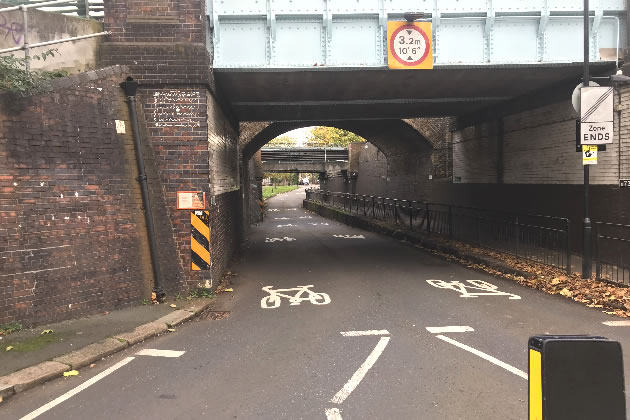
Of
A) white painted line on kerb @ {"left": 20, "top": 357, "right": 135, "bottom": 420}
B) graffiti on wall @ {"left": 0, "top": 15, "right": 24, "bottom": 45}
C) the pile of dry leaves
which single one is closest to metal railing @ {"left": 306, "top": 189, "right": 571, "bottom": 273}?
the pile of dry leaves

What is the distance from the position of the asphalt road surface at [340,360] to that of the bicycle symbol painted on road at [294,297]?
0.04m

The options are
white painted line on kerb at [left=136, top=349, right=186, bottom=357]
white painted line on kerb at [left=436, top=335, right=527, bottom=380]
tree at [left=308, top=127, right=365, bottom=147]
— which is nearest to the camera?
white painted line on kerb at [left=436, top=335, right=527, bottom=380]

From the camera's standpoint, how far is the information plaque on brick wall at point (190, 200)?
25.5 ft

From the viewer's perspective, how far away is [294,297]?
8.23 m

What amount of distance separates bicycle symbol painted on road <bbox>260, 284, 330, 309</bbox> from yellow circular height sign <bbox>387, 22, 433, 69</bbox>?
4.83m

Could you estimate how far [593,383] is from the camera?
2.32 meters

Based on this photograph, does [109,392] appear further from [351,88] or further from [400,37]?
[351,88]

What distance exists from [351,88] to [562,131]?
552cm

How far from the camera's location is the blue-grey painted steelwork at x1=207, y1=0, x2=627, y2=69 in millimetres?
8922

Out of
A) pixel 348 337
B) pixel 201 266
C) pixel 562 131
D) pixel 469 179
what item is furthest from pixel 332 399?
pixel 469 179

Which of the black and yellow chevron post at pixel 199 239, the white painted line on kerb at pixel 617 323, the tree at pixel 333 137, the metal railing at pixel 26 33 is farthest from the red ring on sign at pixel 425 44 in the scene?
the tree at pixel 333 137

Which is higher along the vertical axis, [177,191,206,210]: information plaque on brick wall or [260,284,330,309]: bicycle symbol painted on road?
[177,191,206,210]: information plaque on brick wall

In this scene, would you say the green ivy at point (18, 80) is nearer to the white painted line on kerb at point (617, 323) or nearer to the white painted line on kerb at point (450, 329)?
the white painted line on kerb at point (450, 329)

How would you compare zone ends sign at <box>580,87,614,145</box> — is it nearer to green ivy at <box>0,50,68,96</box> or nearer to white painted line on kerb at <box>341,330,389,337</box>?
white painted line on kerb at <box>341,330,389,337</box>
